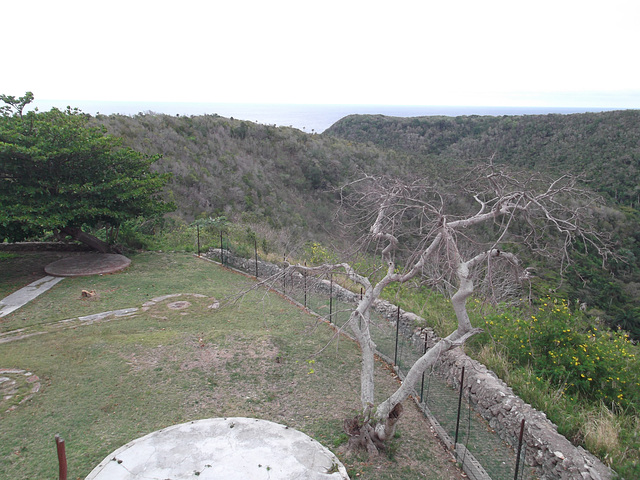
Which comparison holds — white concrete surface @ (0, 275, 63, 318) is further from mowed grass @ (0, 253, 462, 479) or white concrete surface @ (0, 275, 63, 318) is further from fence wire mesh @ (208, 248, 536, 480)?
fence wire mesh @ (208, 248, 536, 480)

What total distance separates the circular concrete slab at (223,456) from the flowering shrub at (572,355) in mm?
3345

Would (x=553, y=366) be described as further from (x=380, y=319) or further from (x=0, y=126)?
(x=0, y=126)

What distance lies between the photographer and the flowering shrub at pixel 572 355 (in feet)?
17.4

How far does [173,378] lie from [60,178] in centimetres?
681

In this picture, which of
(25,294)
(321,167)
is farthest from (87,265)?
(321,167)

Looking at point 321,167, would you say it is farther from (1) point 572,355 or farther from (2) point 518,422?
(2) point 518,422

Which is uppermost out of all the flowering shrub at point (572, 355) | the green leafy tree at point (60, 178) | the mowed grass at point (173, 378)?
the green leafy tree at point (60, 178)

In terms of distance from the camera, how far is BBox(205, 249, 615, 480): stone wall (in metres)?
3.98

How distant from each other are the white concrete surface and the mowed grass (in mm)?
232

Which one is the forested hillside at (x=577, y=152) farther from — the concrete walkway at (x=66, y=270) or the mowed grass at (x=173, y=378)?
the concrete walkway at (x=66, y=270)

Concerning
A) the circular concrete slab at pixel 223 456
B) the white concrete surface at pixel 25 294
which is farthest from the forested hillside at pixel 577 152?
the white concrete surface at pixel 25 294

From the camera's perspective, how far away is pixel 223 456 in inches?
153

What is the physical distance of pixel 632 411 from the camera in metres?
5.12

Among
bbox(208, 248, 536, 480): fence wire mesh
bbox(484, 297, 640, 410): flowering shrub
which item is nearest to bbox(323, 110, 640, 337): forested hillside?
bbox(484, 297, 640, 410): flowering shrub
